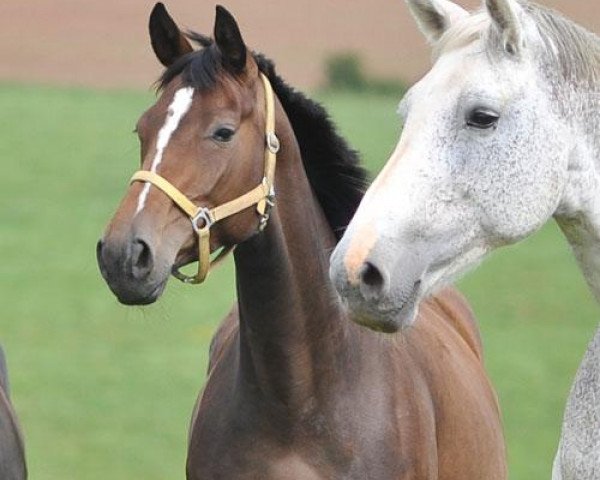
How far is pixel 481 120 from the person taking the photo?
140 inches

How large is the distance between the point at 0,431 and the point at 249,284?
1.29 m

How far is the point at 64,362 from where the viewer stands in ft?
43.4

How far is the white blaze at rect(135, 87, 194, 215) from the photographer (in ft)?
14.9

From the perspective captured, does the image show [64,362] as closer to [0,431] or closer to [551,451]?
[551,451]

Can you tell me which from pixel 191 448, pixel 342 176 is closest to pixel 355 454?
pixel 191 448

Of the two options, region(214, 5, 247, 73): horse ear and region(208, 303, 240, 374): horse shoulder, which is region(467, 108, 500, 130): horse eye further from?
region(208, 303, 240, 374): horse shoulder

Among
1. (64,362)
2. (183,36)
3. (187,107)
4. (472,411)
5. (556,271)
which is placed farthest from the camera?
(556,271)

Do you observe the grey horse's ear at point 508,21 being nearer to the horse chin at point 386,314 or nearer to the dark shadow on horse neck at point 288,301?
the horse chin at point 386,314

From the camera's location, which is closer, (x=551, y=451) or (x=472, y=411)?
(x=472, y=411)

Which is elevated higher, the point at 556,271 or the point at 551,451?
the point at 551,451

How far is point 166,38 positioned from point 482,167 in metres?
1.70

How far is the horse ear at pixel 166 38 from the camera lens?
486cm

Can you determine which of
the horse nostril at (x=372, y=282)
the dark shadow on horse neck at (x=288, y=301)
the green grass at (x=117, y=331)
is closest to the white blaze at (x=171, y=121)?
the dark shadow on horse neck at (x=288, y=301)

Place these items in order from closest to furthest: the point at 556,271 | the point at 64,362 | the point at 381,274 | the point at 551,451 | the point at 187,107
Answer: the point at 381,274
the point at 187,107
the point at 551,451
the point at 64,362
the point at 556,271
